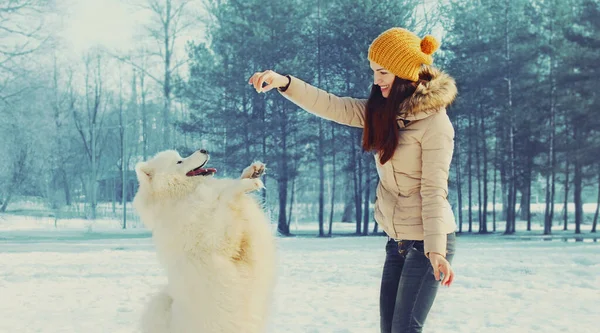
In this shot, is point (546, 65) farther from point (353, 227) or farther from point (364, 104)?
point (364, 104)

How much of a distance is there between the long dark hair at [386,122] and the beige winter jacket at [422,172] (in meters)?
0.04

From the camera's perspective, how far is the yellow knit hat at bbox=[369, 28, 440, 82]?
105 inches

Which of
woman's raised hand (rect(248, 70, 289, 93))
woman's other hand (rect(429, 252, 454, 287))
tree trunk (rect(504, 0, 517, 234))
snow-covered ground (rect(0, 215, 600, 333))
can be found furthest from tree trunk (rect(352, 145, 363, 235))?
woman's other hand (rect(429, 252, 454, 287))

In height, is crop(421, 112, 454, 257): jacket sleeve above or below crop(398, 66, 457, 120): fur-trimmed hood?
below

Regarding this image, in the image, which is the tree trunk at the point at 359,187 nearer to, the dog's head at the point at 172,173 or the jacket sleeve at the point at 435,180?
the dog's head at the point at 172,173

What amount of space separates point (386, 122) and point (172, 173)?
1.30 metres

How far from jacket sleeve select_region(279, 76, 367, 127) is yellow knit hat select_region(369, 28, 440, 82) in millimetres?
316

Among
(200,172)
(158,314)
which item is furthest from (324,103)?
(158,314)

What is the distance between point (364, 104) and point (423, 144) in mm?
513

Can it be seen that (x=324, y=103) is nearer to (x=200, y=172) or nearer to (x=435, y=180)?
(x=435, y=180)

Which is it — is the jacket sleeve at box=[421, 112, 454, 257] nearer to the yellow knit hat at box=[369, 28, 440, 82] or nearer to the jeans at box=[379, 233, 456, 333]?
the jeans at box=[379, 233, 456, 333]

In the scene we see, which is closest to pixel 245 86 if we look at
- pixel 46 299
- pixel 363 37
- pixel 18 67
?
pixel 363 37

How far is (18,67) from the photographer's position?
21359 mm

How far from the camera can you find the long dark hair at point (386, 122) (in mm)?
2678
